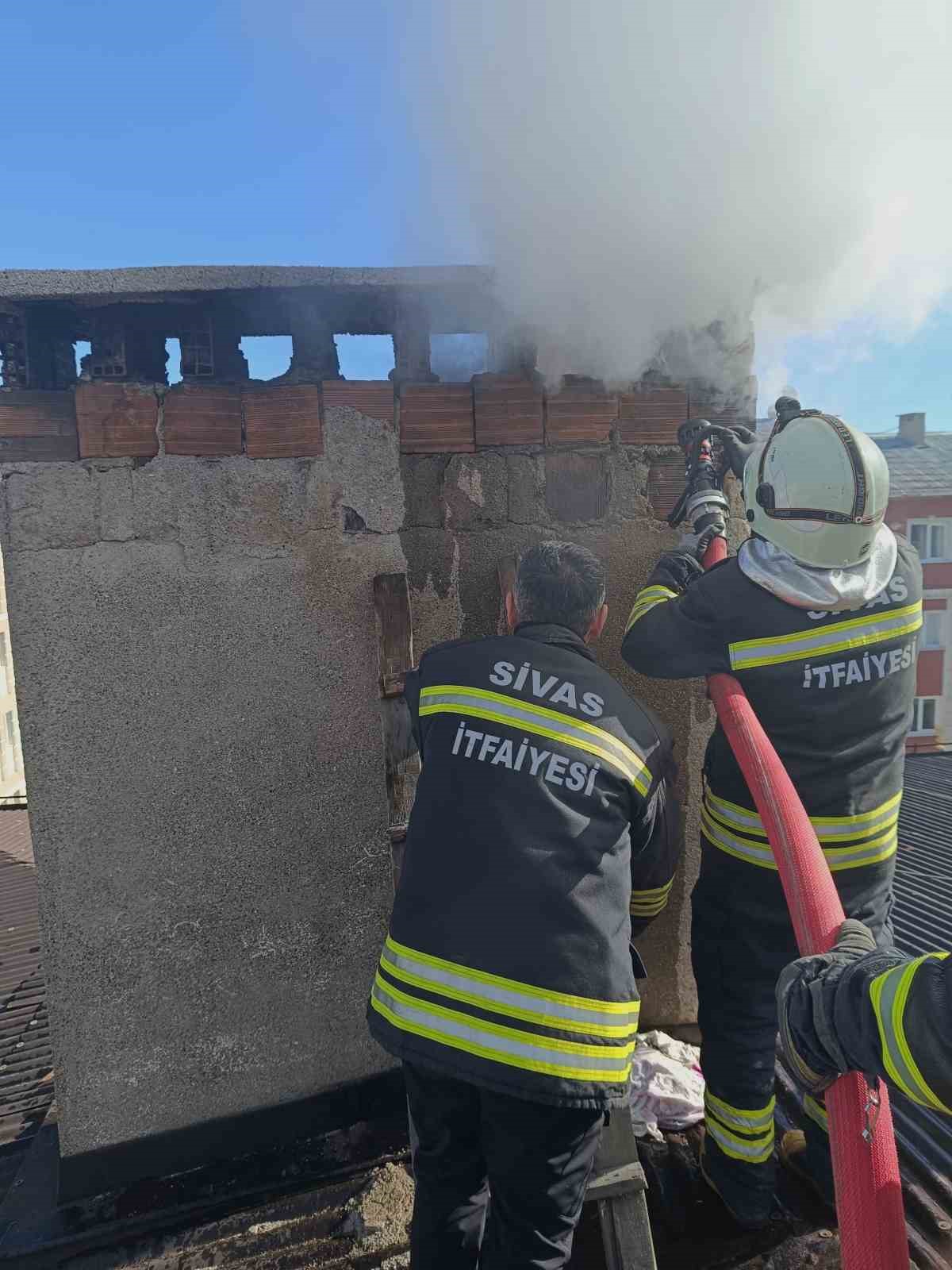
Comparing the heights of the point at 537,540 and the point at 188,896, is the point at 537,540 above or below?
above

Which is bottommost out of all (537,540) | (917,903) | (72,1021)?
(917,903)

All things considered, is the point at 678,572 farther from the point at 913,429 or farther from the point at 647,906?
the point at 913,429

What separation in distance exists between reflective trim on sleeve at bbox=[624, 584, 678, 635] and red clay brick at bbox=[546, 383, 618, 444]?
67 cm

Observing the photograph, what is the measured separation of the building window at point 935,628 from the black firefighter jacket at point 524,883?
83.5 feet

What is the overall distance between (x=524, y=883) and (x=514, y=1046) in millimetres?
333

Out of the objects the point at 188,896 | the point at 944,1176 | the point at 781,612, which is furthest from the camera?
the point at 188,896

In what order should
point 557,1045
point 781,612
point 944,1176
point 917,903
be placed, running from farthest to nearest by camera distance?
point 917,903
point 944,1176
point 781,612
point 557,1045

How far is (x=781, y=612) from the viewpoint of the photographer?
1.98m

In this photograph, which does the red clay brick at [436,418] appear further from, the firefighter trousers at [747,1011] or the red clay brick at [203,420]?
the firefighter trousers at [747,1011]

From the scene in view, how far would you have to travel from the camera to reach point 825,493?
1.92 meters

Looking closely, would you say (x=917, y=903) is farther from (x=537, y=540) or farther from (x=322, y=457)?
(x=322, y=457)

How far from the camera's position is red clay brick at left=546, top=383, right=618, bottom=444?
2.55 metres

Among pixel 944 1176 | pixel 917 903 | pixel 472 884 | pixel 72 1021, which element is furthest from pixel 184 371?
pixel 917 903

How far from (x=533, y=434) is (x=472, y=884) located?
5.15 ft
